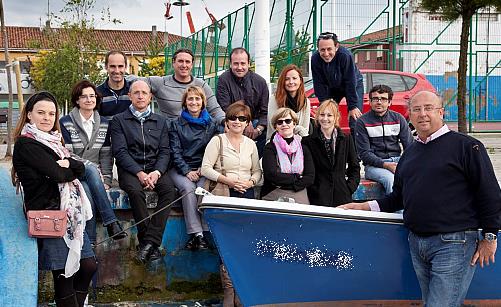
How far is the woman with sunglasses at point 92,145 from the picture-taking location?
209 inches

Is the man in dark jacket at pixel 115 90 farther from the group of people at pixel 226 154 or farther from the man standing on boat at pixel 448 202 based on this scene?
the man standing on boat at pixel 448 202

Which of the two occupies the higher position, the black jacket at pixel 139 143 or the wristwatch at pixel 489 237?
the black jacket at pixel 139 143

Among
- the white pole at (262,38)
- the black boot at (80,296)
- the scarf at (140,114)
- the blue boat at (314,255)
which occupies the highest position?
the white pole at (262,38)

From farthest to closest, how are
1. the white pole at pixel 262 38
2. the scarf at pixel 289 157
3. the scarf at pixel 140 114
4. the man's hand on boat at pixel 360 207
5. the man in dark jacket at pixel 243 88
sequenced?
the white pole at pixel 262 38
the man in dark jacket at pixel 243 88
the scarf at pixel 140 114
the scarf at pixel 289 157
the man's hand on boat at pixel 360 207

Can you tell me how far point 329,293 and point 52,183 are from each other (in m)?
2.09

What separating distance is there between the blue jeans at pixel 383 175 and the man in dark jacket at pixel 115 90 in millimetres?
2398

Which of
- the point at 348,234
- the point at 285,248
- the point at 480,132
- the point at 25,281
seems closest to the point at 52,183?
the point at 25,281

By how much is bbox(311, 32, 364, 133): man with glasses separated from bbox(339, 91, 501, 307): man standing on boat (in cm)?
269

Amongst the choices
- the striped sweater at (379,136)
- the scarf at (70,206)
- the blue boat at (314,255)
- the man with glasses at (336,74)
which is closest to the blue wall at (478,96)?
the man with glasses at (336,74)

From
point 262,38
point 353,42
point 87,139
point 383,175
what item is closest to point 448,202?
point 383,175

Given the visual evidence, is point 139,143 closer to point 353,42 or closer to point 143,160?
point 143,160

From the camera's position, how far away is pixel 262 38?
28.6ft

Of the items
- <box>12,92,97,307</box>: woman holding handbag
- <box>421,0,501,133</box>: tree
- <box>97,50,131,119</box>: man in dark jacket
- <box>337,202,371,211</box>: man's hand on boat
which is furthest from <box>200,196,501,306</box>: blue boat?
<box>421,0,501,133</box>: tree

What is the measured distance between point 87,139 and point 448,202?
309 centimetres
